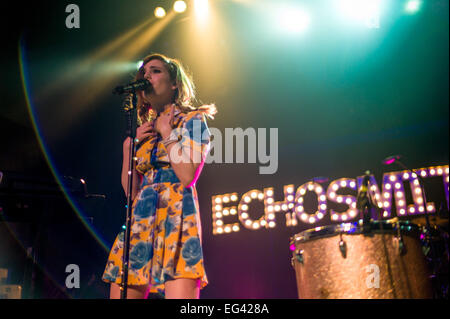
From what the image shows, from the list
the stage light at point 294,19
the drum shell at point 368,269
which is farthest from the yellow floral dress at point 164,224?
the stage light at point 294,19

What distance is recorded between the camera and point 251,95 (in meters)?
5.88

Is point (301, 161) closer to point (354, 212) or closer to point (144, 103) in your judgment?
point (354, 212)

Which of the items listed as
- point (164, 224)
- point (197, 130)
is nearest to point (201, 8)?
point (197, 130)

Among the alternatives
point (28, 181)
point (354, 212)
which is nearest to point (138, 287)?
point (28, 181)

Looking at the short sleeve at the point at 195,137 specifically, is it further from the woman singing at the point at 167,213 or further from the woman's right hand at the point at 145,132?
the woman's right hand at the point at 145,132

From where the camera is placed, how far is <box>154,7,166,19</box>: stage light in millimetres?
4664

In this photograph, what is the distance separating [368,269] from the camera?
271cm

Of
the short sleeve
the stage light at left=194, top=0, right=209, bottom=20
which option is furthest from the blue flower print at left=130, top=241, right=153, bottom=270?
the stage light at left=194, top=0, right=209, bottom=20

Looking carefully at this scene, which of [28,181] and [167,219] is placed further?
[28,181]

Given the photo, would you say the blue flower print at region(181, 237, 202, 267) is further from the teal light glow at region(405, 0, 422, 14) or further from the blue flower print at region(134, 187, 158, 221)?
the teal light glow at region(405, 0, 422, 14)

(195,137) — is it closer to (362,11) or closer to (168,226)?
(168,226)

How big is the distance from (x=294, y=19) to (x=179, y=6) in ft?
4.70

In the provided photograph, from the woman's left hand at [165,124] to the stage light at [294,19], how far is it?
11.3 feet

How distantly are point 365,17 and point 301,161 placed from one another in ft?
6.95
